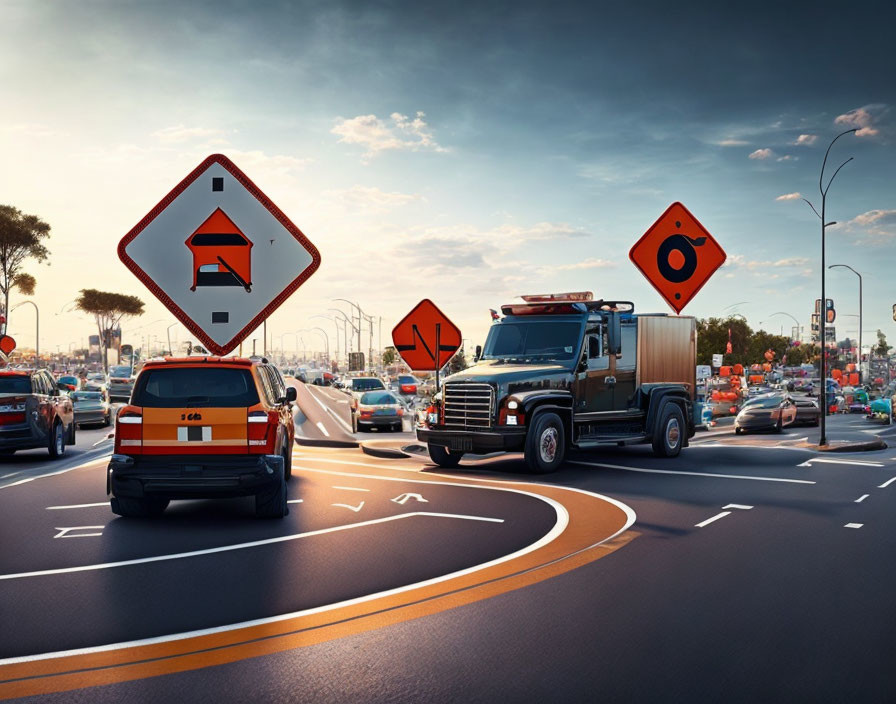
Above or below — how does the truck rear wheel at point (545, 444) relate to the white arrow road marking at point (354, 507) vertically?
above

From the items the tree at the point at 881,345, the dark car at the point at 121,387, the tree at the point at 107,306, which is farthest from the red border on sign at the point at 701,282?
the tree at the point at 881,345

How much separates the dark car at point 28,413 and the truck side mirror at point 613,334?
12.2m

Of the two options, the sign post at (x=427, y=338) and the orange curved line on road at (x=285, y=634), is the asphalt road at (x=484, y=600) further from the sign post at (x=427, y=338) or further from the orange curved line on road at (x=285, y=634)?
the sign post at (x=427, y=338)

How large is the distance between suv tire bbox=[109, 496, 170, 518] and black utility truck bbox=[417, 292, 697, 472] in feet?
20.7

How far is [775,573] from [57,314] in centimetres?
10328

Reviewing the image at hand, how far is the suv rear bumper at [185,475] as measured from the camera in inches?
386

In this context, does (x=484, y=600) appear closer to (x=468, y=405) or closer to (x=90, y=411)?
(x=468, y=405)

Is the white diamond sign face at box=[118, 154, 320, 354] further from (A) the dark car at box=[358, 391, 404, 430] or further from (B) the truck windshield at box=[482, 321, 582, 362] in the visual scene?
(A) the dark car at box=[358, 391, 404, 430]

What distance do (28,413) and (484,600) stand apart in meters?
14.8

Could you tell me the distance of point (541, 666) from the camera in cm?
518

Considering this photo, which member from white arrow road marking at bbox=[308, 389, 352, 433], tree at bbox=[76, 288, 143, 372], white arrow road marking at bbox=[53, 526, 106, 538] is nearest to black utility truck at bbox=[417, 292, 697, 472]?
white arrow road marking at bbox=[53, 526, 106, 538]

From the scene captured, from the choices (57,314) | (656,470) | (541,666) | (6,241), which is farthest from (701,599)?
(57,314)

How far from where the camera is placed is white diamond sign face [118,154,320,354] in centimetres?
683

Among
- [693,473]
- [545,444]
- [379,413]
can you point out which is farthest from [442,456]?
→ [379,413]
